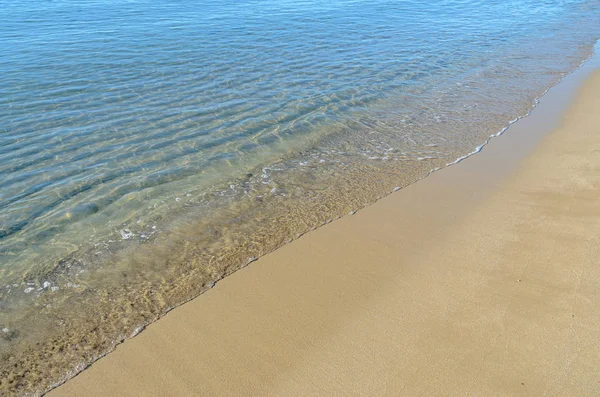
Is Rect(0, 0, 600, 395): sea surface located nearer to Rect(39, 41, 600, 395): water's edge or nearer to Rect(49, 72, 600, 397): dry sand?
Rect(39, 41, 600, 395): water's edge

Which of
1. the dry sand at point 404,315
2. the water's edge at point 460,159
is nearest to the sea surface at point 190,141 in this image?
the water's edge at point 460,159

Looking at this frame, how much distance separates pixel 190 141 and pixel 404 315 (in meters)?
5.45

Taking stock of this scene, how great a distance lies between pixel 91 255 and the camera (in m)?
5.91

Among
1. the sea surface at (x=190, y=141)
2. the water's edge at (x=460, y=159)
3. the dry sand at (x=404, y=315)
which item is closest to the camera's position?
the dry sand at (x=404, y=315)

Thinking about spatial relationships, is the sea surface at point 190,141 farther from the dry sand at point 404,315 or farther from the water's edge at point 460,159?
the dry sand at point 404,315

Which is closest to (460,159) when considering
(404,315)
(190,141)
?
(404,315)

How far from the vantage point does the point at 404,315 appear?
15.9ft

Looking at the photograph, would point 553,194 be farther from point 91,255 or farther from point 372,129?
point 91,255

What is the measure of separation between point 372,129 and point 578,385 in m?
6.42

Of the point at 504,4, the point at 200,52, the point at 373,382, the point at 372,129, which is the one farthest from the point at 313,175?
the point at 504,4

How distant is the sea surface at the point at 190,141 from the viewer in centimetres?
536

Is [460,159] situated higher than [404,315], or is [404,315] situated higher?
[404,315]

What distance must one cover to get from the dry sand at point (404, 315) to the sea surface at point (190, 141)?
0.48 metres

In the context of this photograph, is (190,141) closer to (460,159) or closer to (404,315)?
(460,159)
